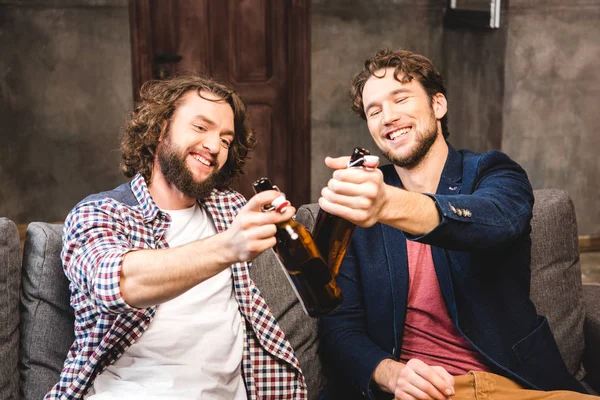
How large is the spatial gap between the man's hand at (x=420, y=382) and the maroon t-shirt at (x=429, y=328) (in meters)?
0.13

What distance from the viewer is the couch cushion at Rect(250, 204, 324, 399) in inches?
79.0

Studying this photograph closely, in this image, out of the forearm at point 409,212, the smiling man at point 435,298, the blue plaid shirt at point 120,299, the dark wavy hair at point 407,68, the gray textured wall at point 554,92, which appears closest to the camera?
the forearm at point 409,212

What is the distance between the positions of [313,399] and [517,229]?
831 mm

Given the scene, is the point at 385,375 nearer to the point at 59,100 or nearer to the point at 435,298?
the point at 435,298

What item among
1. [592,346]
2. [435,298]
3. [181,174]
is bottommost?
[592,346]

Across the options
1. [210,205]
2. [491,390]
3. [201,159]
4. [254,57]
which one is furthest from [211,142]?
[254,57]

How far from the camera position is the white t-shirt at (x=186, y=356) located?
1.64 meters

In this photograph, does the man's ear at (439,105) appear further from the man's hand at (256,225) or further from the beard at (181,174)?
the man's hand at (256,225)

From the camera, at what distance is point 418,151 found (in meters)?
1.94

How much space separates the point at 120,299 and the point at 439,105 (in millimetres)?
1191

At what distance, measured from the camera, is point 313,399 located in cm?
202

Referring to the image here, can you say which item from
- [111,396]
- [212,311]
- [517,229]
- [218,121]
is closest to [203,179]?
[218,121]

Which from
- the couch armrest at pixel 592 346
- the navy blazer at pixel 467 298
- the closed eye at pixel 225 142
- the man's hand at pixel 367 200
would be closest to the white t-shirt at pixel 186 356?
the navy blazer at pixel 467 298

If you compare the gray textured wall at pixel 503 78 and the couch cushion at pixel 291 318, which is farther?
the gray textured wall at pixel 503 78
